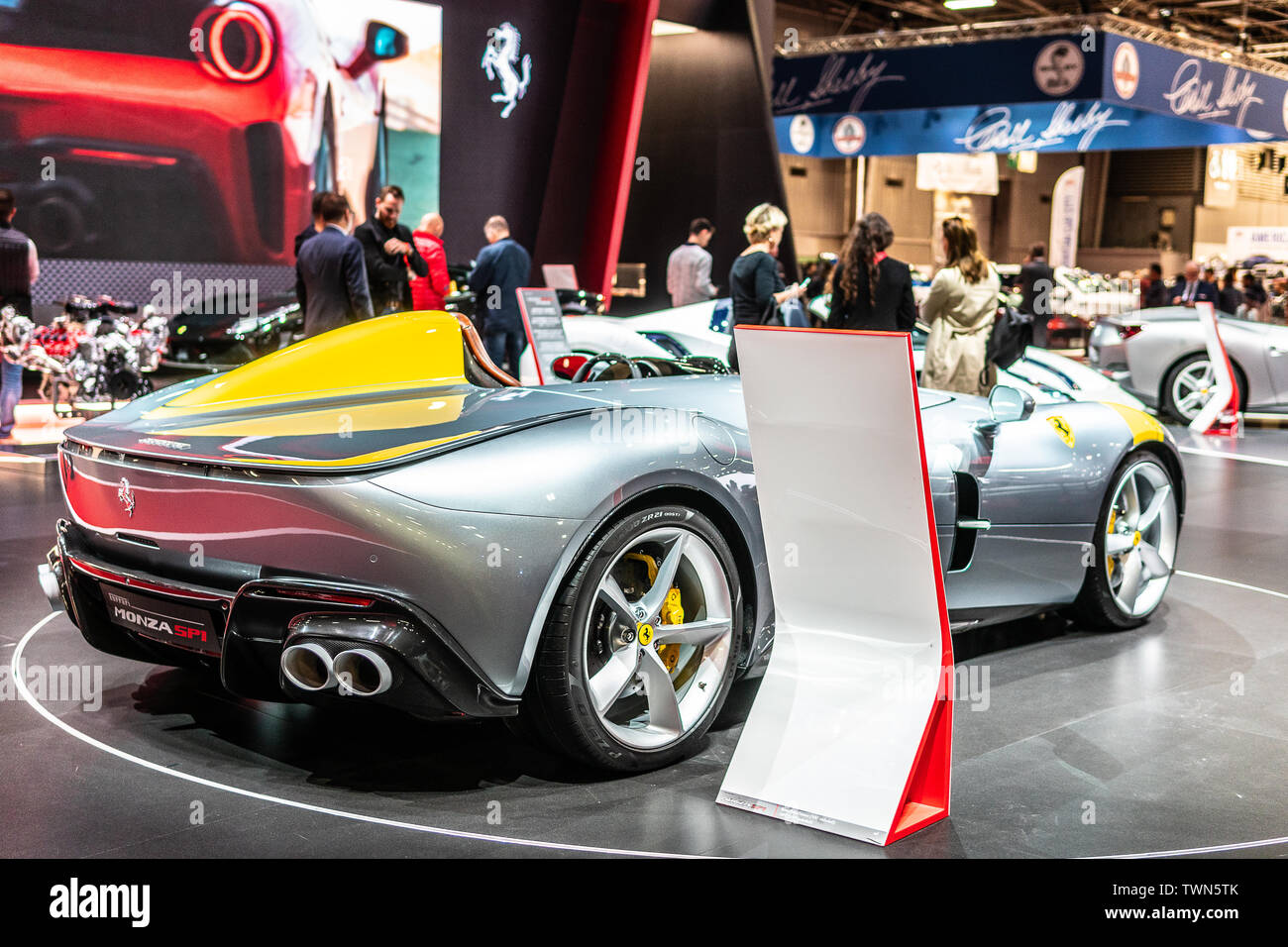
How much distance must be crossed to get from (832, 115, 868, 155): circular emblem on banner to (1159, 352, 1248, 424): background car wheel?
1236 centimetres

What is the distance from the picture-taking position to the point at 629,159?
1755 cm

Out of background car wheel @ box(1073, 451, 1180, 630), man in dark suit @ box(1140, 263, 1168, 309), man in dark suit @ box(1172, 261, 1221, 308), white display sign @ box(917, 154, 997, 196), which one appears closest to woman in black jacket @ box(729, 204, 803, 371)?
background car wheel @ box(1073, 451, 1180, 630)

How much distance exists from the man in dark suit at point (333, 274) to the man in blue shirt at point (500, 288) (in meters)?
2.36

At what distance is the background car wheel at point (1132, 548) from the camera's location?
466 cm

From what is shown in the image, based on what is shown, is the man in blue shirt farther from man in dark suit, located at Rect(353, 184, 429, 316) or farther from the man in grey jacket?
the man in grey jacket

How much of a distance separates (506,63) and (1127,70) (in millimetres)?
8110

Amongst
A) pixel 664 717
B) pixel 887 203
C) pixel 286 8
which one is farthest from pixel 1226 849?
pixel 887 203

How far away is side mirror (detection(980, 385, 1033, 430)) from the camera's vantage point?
4184 mm

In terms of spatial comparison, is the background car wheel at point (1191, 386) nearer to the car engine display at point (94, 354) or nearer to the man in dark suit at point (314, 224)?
the man in dark suit at point (314, 224)

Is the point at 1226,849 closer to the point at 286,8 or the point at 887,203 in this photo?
the point at 286,8

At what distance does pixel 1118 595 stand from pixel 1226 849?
6.56 ft
